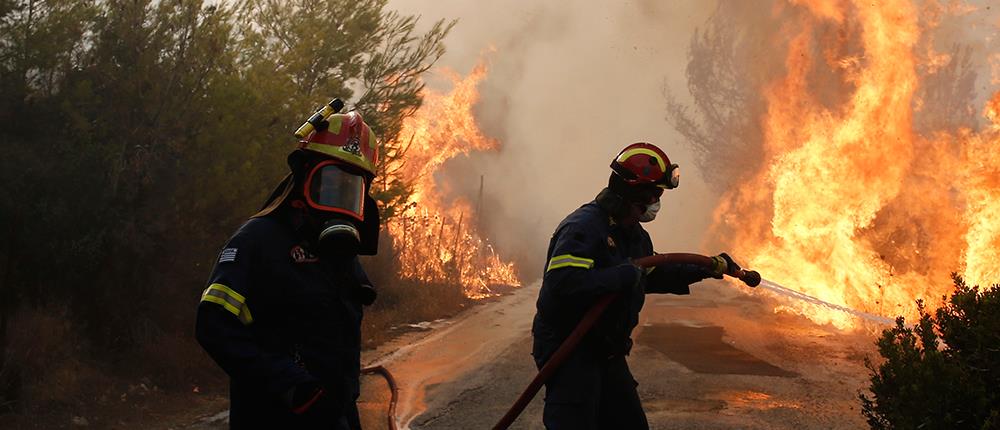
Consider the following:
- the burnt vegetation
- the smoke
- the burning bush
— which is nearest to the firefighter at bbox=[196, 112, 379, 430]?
the burning bush

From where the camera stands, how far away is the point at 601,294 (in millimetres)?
3846

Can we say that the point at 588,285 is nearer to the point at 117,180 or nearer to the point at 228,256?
the point at 228,256

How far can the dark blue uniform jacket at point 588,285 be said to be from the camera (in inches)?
153

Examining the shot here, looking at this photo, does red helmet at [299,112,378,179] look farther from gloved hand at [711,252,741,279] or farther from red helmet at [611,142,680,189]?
gloved hand at [711,252,741,279]

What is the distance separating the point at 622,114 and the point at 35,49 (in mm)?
54453

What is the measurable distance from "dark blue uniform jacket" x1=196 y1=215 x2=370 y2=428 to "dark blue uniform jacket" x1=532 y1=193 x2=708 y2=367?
4.22 ft

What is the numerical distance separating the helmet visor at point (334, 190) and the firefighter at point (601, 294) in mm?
1380

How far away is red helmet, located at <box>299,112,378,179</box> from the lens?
9.44ft

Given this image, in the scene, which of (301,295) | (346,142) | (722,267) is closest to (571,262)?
(722,267)

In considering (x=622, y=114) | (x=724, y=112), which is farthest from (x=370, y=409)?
(x=622, y=114)

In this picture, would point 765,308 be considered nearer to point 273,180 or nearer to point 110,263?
point 273,180

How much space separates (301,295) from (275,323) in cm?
13

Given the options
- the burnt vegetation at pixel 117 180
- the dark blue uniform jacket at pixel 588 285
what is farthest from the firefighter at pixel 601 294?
the burnt vegetation at pixel 117 180

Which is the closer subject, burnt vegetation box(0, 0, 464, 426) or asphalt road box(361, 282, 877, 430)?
asphalt road box(361, 282, 877, 430)
